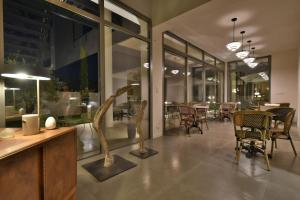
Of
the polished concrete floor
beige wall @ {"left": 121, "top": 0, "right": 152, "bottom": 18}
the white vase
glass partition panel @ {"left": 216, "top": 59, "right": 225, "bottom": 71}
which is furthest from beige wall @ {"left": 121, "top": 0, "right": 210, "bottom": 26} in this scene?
glass partition panel @ {"left": 216, "top": 59, "right": 225, "bottom": 71}

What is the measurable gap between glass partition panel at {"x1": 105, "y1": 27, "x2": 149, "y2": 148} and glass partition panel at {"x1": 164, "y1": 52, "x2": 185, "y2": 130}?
3.59 ft

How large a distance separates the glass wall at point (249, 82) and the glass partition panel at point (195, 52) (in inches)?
139

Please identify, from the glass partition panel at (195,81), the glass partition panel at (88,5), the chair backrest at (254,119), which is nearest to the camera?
the chair backrest at (254,119)

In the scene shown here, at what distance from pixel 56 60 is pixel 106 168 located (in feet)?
7.17

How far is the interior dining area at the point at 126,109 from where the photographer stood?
1647mm

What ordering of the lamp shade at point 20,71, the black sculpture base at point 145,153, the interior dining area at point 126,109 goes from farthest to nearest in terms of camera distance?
1. the black sculpture base at point 145,153
2. the interior dining area at point 126,109
3. the lamp shade at point 20,71

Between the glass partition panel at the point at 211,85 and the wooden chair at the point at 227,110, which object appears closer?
the wooden chair at the point at 227,110

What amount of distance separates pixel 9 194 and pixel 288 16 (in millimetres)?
6583

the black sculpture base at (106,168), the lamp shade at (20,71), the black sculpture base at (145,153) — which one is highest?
the lamp shade at (20,71)

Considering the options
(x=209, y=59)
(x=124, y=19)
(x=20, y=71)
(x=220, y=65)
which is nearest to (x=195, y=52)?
(x=209, y=59)

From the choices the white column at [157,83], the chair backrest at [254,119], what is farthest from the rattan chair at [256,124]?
the white column at [157,83]

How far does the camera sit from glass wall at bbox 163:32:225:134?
5684 mm

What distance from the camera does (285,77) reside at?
25.8 ft

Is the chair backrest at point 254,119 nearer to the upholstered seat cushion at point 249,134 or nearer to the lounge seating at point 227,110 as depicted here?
the upholstered seat cushion at point 249,134
